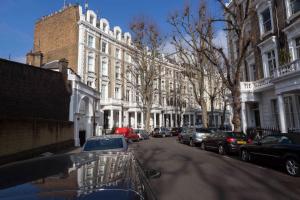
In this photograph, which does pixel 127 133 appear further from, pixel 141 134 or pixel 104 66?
pixel 104 66

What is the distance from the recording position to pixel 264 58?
22250mm

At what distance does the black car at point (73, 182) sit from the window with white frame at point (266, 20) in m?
22.9

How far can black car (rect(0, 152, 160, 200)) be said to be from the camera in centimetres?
210

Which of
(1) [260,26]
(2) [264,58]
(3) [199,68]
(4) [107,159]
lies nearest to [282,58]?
(2) [264,58]

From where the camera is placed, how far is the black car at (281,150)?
30.0 feet

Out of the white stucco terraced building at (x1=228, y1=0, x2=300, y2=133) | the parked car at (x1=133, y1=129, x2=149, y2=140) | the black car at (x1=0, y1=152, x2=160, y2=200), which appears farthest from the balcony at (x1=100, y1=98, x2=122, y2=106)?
the black car at (x1=0, y1=152, x2=160, y2=200)

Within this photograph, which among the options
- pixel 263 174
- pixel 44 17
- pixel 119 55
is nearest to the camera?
pixel 263 174

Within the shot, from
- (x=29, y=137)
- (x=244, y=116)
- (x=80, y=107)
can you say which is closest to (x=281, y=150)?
(x=29, y=137)

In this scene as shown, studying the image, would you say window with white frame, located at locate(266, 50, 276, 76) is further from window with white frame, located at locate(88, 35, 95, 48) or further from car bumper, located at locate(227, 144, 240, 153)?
window with white frame, located at locate(88, 35, 95, 48)

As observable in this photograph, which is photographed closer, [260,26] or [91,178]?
[91,178]

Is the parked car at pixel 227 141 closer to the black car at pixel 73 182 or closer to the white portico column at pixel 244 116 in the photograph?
the white portico column at pixel 244 116

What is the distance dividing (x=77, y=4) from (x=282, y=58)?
32.5 metres

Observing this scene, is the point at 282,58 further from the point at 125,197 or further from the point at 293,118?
the point at 125,197

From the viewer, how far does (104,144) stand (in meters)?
8.24
